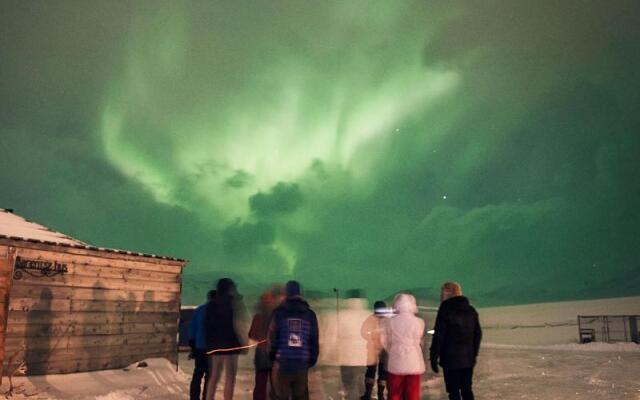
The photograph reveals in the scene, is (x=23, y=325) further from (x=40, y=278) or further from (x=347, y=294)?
(x=347, y=294)

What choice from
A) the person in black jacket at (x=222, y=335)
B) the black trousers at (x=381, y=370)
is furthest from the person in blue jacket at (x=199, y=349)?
the black trousers at (x=381, y=370)

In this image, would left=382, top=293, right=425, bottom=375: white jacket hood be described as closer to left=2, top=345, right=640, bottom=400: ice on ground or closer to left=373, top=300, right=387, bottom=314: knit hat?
left=373, top=300, right=387, bottom=314: knit hat

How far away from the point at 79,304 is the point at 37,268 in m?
1.44

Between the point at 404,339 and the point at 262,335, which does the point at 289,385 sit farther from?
the point at 262,335

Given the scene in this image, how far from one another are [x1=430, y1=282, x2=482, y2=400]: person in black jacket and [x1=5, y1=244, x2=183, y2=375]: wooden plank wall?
9.15 m

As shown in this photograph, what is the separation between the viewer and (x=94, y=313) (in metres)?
12.8

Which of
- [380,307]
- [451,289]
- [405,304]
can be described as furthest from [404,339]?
[380,307]

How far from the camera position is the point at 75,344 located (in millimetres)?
12203

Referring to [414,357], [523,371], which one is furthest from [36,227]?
[523,371]

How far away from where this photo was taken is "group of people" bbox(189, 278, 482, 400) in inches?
247

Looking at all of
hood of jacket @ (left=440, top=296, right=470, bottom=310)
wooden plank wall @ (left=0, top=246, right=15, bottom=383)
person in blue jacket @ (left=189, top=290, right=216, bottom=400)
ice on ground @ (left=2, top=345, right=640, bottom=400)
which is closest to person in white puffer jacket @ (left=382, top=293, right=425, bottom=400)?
hood of jacket @ (left=440, top=296, right=470, bottom=310)

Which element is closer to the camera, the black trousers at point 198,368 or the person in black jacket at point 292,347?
the person in black jacket at point 292,347

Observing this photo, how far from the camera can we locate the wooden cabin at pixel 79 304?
11.1 meters

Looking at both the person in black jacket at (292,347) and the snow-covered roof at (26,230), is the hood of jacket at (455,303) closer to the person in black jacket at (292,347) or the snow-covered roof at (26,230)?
the person in black jacket at (292,347)
